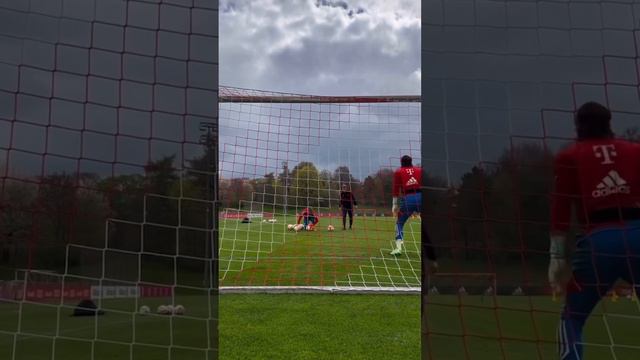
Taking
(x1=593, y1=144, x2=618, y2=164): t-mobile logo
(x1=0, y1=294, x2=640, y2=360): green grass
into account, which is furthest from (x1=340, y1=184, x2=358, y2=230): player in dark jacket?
(x1=593, y1=144, x2=618, y2=164): t-mobile logo

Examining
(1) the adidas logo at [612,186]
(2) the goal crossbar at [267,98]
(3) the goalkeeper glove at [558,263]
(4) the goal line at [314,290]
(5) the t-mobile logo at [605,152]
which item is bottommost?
(4) the goal line at [314,290]

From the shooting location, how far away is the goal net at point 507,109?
169cm

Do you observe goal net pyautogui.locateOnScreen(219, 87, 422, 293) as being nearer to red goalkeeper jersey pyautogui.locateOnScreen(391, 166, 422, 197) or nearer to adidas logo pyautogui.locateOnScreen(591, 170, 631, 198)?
red goalkeeper jersey pyautogui.locateOnScreen(391, 166, 422, 197)

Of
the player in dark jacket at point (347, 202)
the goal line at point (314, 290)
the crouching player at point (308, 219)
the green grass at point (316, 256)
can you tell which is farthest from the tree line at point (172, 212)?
the crouching player at point (308, 219)

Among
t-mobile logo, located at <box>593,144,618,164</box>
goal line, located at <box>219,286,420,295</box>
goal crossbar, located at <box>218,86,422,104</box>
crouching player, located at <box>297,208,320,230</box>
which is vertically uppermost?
goal crossbar, located at <box>218,86,422,104</box>

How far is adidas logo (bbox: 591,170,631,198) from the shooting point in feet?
5.78

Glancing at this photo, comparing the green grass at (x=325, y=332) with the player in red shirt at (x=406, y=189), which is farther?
the player in red shirt at (x=406, y=189)

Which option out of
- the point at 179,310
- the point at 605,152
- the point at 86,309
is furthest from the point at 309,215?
the point at 605,152

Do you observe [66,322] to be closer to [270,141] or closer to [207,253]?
[207,253]

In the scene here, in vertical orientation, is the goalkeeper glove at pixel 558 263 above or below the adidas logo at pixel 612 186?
below

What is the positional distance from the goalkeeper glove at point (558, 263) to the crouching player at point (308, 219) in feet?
14.9

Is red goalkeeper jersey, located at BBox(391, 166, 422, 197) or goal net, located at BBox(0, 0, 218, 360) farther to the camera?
red goalkeeper jersey, located at BBox(391, 166, 422, 197)

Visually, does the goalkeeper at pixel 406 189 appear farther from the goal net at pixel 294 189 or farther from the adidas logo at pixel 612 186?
the adidas logo at pixel 612 186

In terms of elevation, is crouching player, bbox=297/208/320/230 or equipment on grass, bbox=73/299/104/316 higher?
crouching player, bbox=297/208/320/230
